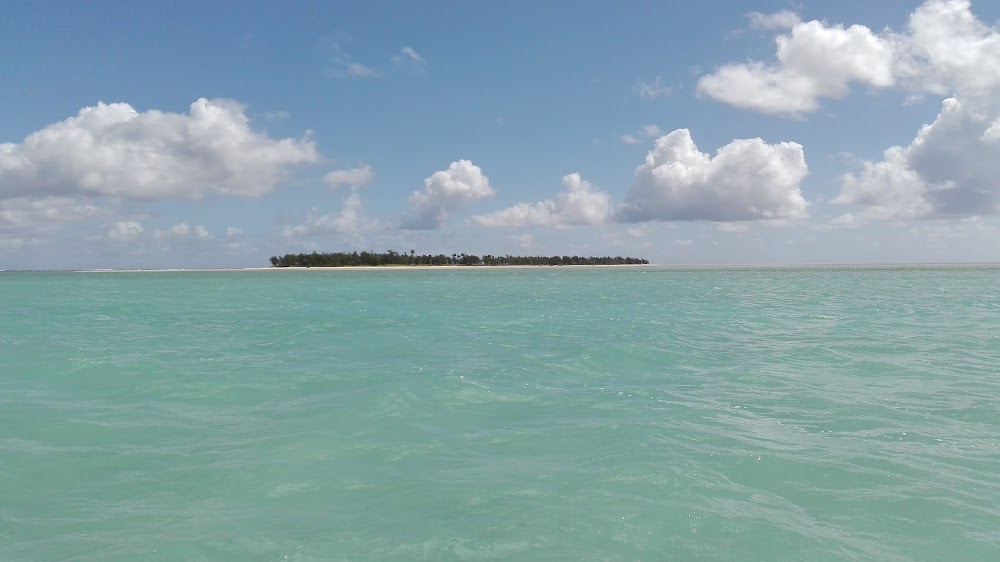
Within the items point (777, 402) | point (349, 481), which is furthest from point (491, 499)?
point (777, 402)

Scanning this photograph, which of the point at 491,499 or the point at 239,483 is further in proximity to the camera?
the point at 239,483

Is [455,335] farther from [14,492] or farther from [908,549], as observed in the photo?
[908,549]

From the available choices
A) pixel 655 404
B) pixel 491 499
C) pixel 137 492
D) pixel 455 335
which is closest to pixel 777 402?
pixel 655 404

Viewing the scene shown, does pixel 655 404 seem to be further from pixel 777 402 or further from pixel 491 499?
pixel 491 499

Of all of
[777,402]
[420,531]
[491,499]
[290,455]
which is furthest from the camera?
[777,402]

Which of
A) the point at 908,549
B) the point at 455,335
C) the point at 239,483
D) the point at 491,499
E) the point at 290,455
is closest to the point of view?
the point at 908,549

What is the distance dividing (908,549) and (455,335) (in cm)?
1953

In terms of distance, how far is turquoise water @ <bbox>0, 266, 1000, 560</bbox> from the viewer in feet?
21.5

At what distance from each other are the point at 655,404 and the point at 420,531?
276 inches

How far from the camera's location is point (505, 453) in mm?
9414

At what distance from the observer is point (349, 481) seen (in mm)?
8344

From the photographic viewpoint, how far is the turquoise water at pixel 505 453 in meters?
6.55

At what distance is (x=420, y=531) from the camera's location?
6727 millimetres

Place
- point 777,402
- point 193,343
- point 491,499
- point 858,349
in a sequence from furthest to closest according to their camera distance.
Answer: point 193,343 → point 858,349 → point 777,402 → point 491,499
